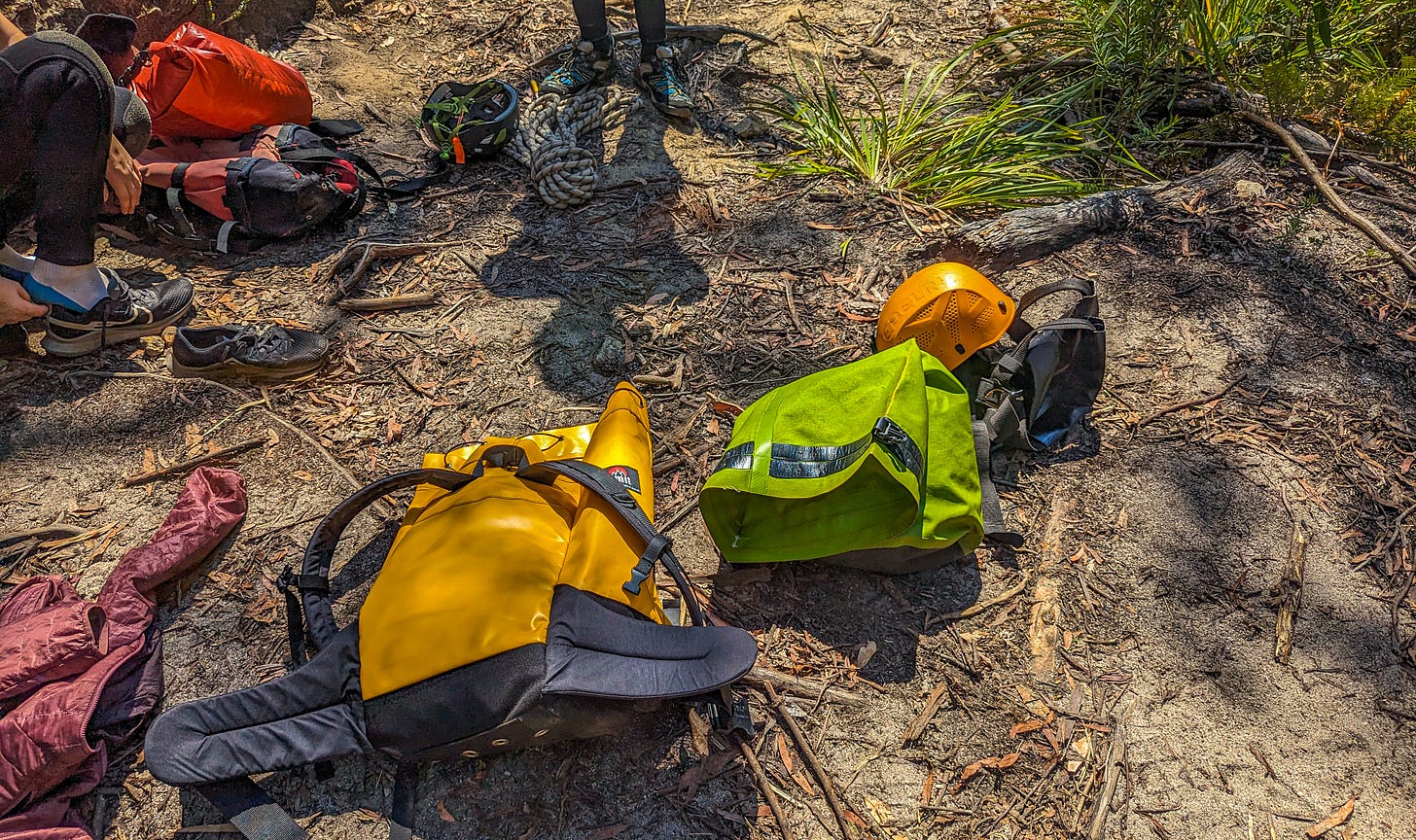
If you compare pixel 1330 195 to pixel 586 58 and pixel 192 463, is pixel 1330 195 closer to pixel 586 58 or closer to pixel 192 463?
pixel 586 58

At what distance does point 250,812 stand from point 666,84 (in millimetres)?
4334

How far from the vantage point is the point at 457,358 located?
139 inches

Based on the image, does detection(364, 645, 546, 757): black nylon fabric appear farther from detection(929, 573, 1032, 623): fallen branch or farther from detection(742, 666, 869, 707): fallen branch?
detection(929, 573, 1032, 623): fallen branch

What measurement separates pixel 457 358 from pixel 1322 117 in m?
5.06

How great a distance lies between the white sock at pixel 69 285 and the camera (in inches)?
129

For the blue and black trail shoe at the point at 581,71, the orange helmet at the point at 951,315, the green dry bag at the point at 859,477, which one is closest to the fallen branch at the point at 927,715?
the green dry bag at the point at 859,477

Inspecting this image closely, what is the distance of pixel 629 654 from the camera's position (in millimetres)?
2039

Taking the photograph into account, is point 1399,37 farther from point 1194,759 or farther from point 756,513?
point 756,513

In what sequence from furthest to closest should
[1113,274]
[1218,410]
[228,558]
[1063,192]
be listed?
[1063,192] < [1113,274] < [1218,410] < [228,558]

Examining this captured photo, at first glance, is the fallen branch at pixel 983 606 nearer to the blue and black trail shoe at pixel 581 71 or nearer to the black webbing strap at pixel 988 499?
the black webbing strap at pixel 988 499

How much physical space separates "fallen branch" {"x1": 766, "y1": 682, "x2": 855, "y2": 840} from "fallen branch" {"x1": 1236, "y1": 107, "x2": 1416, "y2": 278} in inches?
145

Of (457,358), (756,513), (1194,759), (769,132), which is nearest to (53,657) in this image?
(457,358)

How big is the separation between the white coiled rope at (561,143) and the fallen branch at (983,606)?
2.93 metres

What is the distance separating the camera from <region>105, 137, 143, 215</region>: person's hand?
3371 mm
